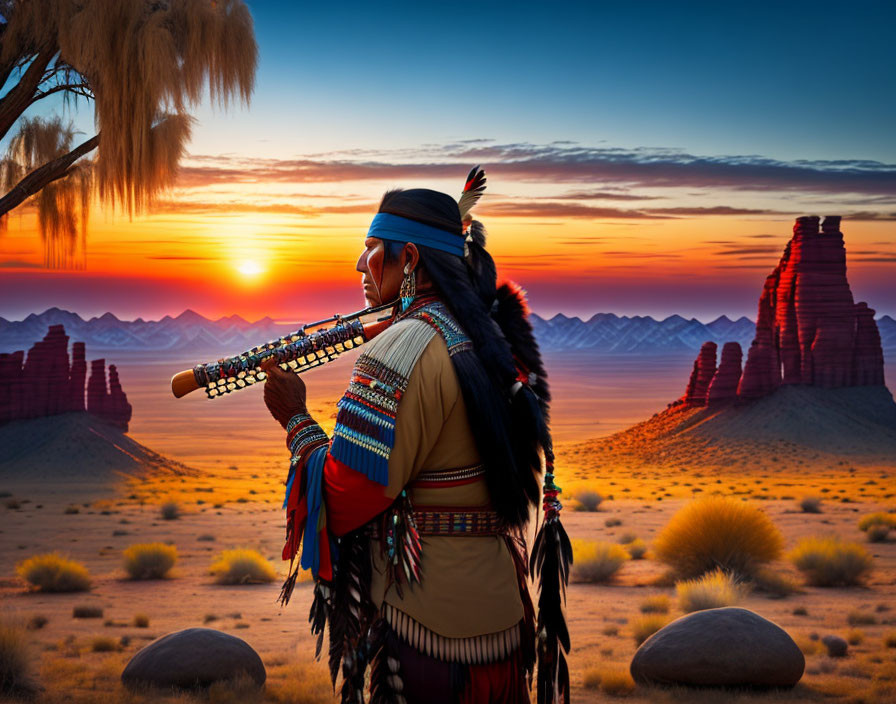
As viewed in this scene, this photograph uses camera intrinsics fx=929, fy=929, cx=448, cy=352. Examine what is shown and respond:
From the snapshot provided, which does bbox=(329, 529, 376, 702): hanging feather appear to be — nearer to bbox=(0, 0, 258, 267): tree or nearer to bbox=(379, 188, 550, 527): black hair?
bbox=(379, 188, 550, 527): black hair

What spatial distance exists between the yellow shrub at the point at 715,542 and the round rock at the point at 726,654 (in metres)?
7.18

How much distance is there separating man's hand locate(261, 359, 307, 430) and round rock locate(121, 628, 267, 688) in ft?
17.2

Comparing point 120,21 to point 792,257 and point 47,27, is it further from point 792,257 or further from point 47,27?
point 792,257

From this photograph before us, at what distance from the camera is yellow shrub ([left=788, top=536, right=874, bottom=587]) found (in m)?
14.8

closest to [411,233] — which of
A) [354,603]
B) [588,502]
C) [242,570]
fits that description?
[354,603]

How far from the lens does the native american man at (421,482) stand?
319 centimetres

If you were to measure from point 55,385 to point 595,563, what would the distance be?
3802cm

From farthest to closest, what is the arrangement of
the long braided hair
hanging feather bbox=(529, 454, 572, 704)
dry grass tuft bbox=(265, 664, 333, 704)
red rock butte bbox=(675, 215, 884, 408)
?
red rock butte bbox=(675, 215, 884, 408) → dry grass tuft bbox=(265, 664, 333, 704) → hanging feather bbox=(529, 454, 572, 704) → the long braided hair

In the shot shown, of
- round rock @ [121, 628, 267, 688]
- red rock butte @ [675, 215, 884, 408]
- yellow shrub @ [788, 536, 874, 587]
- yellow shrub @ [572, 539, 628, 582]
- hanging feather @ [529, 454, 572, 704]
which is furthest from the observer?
red rock butte @ [675, 215, 884, 408]

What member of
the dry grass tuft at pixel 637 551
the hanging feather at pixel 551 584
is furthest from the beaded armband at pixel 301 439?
the dry grass tuft at pixel 637 551

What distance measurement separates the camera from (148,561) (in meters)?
16.2

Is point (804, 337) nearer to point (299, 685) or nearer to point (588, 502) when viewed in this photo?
point (588, 502)

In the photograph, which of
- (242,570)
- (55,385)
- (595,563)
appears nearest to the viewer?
(595,563)

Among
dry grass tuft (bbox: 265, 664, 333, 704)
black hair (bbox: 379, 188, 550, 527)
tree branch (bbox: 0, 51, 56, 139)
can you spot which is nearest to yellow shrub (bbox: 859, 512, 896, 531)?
dry grass tuft (bbox: 265, 664, 333, 704)
